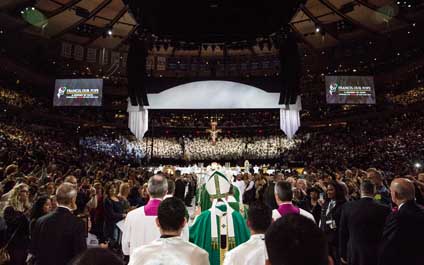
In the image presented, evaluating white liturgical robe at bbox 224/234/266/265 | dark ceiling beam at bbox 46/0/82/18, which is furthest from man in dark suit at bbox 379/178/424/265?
dark ceiling beam at bbox 46/0/82/18

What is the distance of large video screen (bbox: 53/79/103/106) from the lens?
634 inches

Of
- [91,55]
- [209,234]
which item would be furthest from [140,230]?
[91,55]

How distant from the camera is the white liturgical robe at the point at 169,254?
1757 mm

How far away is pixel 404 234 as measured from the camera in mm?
3098

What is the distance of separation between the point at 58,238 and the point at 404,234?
3273 millimetres

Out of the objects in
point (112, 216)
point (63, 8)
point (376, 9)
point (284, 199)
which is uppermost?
point (376, 9)

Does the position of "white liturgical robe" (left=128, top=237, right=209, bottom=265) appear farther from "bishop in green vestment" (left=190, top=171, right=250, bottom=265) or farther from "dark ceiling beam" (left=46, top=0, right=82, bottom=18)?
"dark ceiling beam" (left=46, top=0, right=82, bottom=18)

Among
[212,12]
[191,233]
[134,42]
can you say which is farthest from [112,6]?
[191,233]

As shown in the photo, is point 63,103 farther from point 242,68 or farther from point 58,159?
point 242,68

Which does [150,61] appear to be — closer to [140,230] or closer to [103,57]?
[103,57]

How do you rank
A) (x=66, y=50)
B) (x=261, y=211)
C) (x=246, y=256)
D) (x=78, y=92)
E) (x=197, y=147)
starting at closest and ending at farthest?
(x=246, y=256)
(x=261, y=211)
(x=78, y=92)
(x=66, y=50)
(x=197, y=147)

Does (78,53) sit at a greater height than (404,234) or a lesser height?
greater

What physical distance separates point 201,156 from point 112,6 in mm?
15054

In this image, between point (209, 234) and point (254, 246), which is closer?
point (254, 246)
